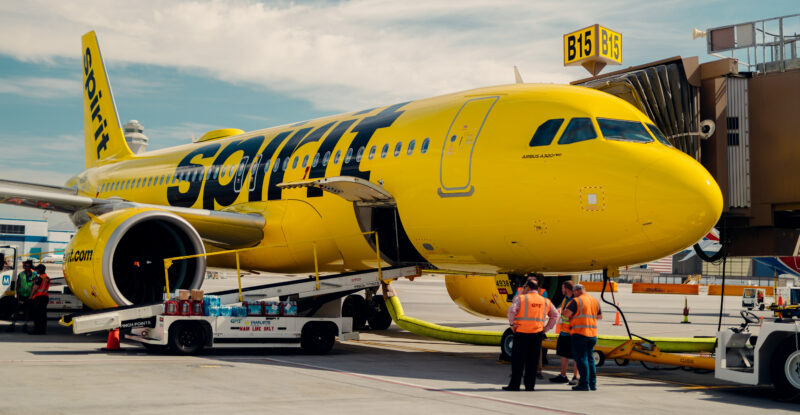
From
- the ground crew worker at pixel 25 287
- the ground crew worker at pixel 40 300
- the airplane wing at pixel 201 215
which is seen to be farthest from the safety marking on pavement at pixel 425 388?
the ground crew worker at pixel 25 287

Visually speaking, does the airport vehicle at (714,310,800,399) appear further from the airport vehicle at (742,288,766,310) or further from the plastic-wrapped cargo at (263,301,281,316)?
the airport vehicle at (742,288,766,310)

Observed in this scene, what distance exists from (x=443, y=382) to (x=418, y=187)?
9.98 ft

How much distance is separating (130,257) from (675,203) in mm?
9515

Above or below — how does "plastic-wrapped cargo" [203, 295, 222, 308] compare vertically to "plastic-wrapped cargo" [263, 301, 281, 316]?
above

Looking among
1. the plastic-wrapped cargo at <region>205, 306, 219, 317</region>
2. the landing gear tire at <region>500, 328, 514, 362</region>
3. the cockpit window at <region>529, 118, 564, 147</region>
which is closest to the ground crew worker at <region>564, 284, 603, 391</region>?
the cockpit window at <region>529, 118, 564, 147</region>

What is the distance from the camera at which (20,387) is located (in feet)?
24.6

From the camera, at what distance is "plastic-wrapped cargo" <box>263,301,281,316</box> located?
38.7ft

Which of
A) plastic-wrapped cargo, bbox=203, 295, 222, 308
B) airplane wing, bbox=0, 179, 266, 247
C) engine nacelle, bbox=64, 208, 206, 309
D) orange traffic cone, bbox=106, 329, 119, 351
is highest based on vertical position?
airplane wing, bbox=0, 179, 266, 247

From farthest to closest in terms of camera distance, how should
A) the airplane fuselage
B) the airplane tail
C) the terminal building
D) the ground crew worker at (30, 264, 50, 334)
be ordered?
the terminal building < the airplane tail < the ground crew worker at (30, 264, 50, 334) < the airplane fuselage

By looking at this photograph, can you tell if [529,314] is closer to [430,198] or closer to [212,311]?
[430,198]

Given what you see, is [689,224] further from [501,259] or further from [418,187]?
[418,187]

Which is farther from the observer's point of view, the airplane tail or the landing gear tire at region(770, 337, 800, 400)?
the airplane tail

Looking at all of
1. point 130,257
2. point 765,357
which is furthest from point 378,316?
point 765,357

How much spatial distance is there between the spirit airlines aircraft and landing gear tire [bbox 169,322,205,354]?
125cm
